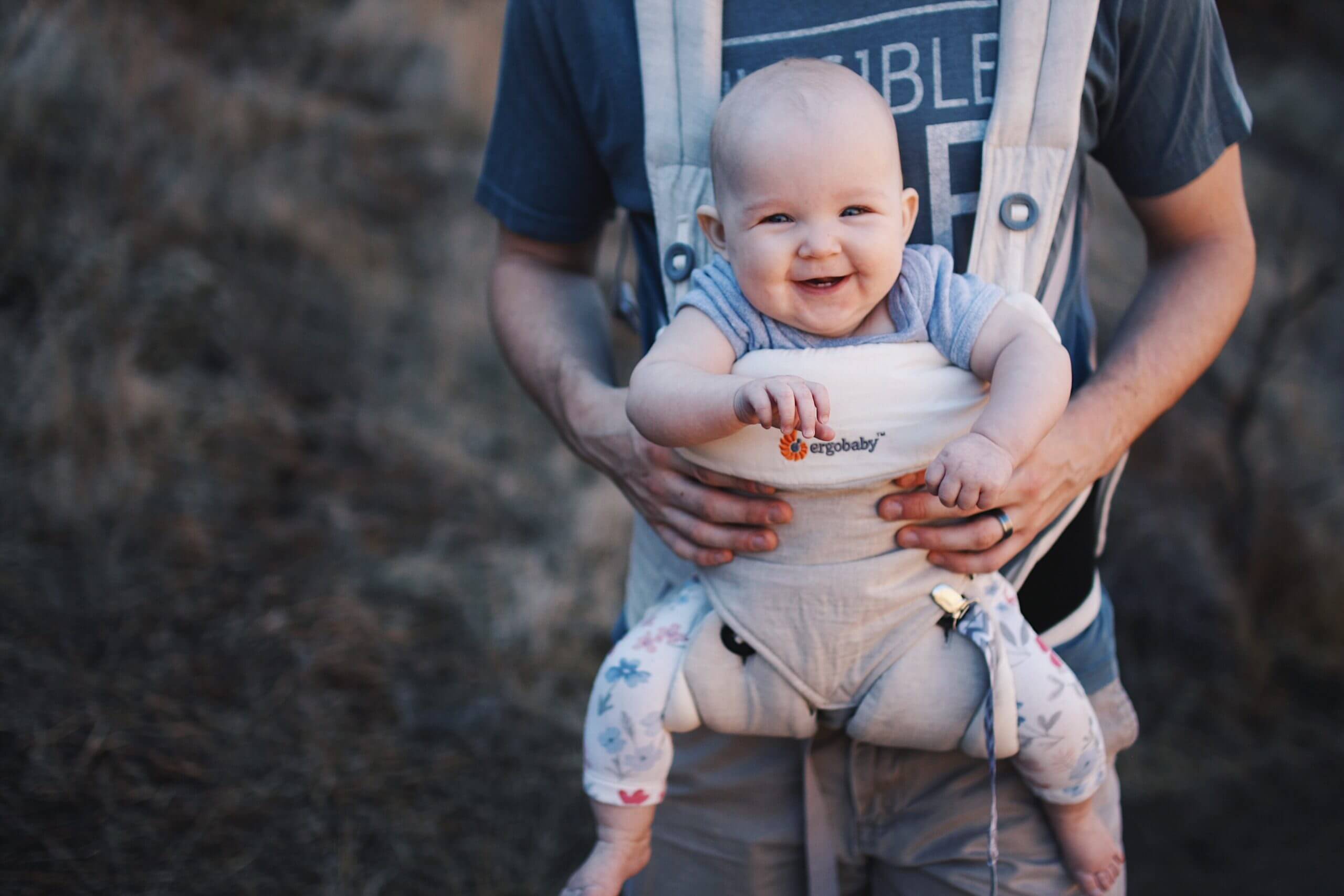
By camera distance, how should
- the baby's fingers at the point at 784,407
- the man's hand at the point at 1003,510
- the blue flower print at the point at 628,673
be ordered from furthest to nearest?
the blue flower print at the point at 628,673
the man's hand at the point at 1003,510
the baby's fingers at the point at 784,407

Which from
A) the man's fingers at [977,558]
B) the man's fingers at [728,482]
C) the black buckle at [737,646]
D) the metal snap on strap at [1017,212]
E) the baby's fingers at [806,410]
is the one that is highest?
the metal snap on strap at [1017,212]

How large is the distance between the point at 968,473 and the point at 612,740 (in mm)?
643

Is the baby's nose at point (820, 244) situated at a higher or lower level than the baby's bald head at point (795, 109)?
lower

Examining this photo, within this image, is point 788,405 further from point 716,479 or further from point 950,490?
point 716,479

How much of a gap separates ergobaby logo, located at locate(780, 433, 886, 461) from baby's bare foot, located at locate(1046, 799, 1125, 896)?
1.99ft

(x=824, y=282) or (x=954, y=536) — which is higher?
(x=824, y=282)

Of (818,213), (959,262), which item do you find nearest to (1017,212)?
(959,262)

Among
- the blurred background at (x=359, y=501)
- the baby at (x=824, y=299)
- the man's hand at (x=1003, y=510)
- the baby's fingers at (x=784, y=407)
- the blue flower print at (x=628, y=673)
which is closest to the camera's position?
the baby's fingers at (x=784, y=407)

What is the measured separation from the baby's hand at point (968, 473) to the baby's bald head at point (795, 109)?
1.35ft

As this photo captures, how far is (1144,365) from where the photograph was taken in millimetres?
1604

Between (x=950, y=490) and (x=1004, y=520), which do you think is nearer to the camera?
(x=950, y=490)

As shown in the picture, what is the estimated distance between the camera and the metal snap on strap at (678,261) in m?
1.54

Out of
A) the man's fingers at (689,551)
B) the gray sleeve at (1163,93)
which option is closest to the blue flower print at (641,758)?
the man's fingers at (689,551)

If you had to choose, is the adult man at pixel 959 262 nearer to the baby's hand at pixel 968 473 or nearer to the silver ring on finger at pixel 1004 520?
the silver ring on finger at pixel 1004 520
